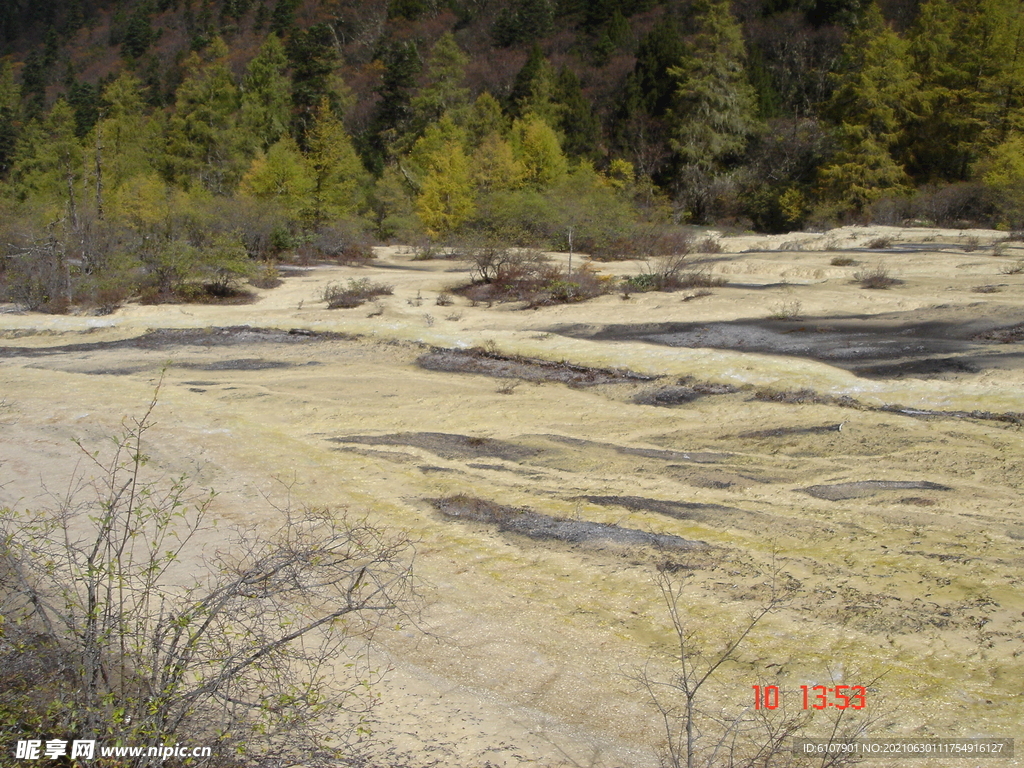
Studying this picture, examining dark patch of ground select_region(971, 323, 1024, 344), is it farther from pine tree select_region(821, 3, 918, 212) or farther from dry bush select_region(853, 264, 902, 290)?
pine tree select_region(821, 3, 918, 212)

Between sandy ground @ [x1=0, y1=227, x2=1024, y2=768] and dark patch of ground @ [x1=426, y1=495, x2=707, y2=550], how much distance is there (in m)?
0.11

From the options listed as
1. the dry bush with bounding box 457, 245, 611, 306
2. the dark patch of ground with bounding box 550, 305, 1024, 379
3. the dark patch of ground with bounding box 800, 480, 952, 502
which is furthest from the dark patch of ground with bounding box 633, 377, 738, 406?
the dry bush with bounding box 457, 245, 611, 306

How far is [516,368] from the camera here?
45.0ft

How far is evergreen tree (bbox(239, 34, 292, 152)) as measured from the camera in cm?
4650

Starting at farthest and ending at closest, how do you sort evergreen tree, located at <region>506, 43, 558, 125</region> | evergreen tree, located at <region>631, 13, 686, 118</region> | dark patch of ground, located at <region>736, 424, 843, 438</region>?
1. evergreen tree, located at <region>631, 13, 686, 118</region>
2. evergreen tree, located at <region>506, 43, 558, 125</region>
3. dark patch of ground, located at <region>736, 424, 843, 438</region>

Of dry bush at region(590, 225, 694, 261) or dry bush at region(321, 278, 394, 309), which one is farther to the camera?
dry bush at region(590, 225, 694, 261)

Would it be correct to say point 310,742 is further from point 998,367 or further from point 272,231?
point 272,231

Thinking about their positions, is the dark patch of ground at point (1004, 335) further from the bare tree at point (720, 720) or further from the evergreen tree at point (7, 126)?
the evergreen tree at point (7, 126)

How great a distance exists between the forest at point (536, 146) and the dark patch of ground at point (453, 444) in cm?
1278

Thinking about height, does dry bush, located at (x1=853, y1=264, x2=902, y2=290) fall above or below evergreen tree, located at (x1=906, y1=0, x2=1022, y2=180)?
below

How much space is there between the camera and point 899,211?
30594mm

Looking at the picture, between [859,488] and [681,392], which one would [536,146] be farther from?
[859,488]
